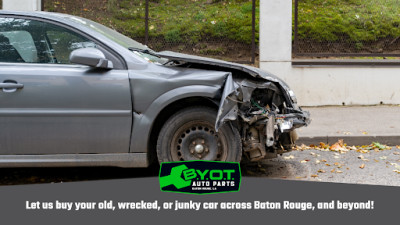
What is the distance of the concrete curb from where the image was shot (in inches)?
283

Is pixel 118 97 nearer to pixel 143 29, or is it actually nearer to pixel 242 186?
pixel 242 186

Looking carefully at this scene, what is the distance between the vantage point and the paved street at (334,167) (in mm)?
5367

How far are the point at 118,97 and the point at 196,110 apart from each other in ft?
2.48

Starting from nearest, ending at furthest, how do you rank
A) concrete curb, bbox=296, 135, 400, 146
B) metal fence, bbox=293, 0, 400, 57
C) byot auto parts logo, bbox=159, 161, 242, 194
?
byot auto parts logo, bbox=159, 161, 242, 194 → concrete curb, bbox=296, 135, 400, 146 → metal fence, bbox=293, 0, 400, 57

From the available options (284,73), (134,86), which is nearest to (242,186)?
(134,86)

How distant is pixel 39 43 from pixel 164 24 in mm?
5943

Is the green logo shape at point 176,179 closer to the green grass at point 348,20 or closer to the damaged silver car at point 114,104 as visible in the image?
the damaged silver car at point 114,104

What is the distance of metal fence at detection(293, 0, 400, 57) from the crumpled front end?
18.9 ft

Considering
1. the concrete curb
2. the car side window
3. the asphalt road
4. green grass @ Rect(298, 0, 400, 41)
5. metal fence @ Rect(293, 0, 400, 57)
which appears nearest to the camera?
the car side window

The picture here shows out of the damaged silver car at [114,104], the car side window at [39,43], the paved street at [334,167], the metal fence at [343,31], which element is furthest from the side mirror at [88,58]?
the metal fence at [343,31]

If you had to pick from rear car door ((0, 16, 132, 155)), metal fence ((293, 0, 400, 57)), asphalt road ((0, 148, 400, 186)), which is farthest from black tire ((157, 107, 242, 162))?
metal fence ((293, 0, 400, 57))

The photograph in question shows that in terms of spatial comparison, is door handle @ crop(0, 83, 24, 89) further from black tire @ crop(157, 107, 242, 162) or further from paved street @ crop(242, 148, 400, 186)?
paved street @ crop(242, 148, 400, 186)

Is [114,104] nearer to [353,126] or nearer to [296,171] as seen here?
[296,171]

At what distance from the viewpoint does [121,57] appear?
4824mm
